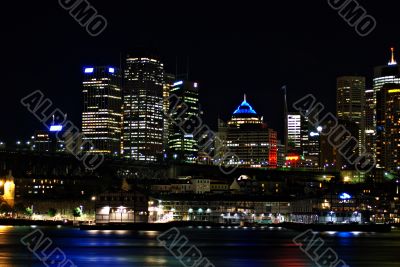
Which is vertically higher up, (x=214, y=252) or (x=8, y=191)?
(x=8, y=191)

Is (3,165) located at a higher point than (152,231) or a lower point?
higher

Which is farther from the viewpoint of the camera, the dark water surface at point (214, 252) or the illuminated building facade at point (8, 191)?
the illuminated building facade at point (8, 191)

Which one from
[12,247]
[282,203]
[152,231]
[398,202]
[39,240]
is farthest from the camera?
[398,202]

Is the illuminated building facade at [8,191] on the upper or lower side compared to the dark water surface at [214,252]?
upper

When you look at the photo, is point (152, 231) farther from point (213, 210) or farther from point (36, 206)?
point (36, 206)

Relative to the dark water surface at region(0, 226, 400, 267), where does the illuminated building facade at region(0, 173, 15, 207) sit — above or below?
above

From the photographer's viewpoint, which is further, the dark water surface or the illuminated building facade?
the illuminated building facade

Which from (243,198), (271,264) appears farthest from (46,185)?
(271,264)

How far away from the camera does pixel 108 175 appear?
505ft

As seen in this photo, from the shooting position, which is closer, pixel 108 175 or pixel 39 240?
pixel 39 240

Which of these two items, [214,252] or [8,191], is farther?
[8,191]

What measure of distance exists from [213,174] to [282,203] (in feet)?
178

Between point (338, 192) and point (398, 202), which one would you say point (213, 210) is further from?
point (398, 202)

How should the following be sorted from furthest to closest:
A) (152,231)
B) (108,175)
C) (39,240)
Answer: (108,175) → (152,231) → (39,240)
